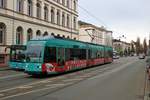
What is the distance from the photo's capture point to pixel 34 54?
24156 millimetres

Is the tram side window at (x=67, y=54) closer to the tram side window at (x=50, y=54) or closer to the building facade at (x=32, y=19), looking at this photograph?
the tram side window at (x=50, y=54)

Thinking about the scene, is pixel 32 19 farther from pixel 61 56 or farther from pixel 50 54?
pixel 50 54

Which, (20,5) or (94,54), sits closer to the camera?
(94,54)

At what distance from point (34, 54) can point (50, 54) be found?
4.49 feet

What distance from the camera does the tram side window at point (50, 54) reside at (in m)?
24.3

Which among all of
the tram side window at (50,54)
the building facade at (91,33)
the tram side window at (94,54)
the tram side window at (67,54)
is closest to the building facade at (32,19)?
the tram side window at (94,54)

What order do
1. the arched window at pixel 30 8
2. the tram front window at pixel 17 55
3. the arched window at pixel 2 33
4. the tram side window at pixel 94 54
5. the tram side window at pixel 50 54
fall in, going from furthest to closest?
the arched window at pixel 30 8 → the arched window at pixel 2 33 → the tram side window at pixel 94 54 → the tram front window at pixel 17 55 → the tram side window at pixel 50 54

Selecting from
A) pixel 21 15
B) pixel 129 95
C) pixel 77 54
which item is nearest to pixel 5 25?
pixel 21 15

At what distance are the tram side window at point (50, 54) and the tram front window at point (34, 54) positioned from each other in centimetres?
44

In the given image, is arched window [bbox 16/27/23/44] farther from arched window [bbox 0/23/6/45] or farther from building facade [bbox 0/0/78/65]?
arched window [bbox 0/23/6/45]

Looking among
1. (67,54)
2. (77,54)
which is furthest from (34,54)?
(77,54)

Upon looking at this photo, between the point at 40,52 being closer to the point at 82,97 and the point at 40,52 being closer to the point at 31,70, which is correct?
the point at 31,70

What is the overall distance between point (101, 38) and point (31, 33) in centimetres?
6865

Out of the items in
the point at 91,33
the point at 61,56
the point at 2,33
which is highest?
the point at 91,33
